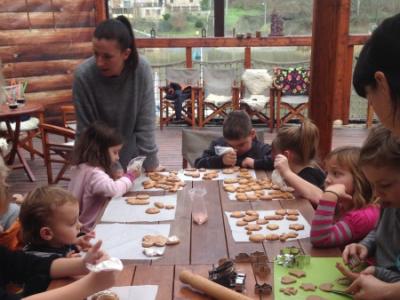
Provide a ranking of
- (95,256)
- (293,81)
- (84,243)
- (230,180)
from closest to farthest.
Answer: (95,256), (84,243), (230,180), (293,81)

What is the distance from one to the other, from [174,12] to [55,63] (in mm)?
1943

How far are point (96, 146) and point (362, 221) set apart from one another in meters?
1.26

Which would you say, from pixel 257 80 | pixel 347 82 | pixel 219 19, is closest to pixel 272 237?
pixel 257 80

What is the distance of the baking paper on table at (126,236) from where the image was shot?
65.8 inches

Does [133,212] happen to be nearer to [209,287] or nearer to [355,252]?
[209,287]

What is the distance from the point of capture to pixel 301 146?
2.40 m

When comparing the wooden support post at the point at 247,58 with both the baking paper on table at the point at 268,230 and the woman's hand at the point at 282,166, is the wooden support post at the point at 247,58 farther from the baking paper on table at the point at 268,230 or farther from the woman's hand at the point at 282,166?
the baking paper on table at the point at 268,230

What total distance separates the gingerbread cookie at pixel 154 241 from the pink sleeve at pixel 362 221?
66cm

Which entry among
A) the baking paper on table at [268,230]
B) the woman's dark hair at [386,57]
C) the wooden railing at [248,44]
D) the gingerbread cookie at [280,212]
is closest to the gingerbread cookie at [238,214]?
the baking paper on table at [268,230]

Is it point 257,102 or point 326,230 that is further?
point 257,102

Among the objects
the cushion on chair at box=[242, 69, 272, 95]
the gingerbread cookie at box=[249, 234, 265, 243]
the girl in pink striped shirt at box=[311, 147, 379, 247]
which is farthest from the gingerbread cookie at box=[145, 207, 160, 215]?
the cushion on chair at box=[242, 69, 272, 95]

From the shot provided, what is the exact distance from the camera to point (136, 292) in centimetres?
142

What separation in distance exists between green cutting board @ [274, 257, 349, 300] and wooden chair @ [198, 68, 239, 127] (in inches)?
207

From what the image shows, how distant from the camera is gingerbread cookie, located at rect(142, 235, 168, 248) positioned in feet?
5.64
